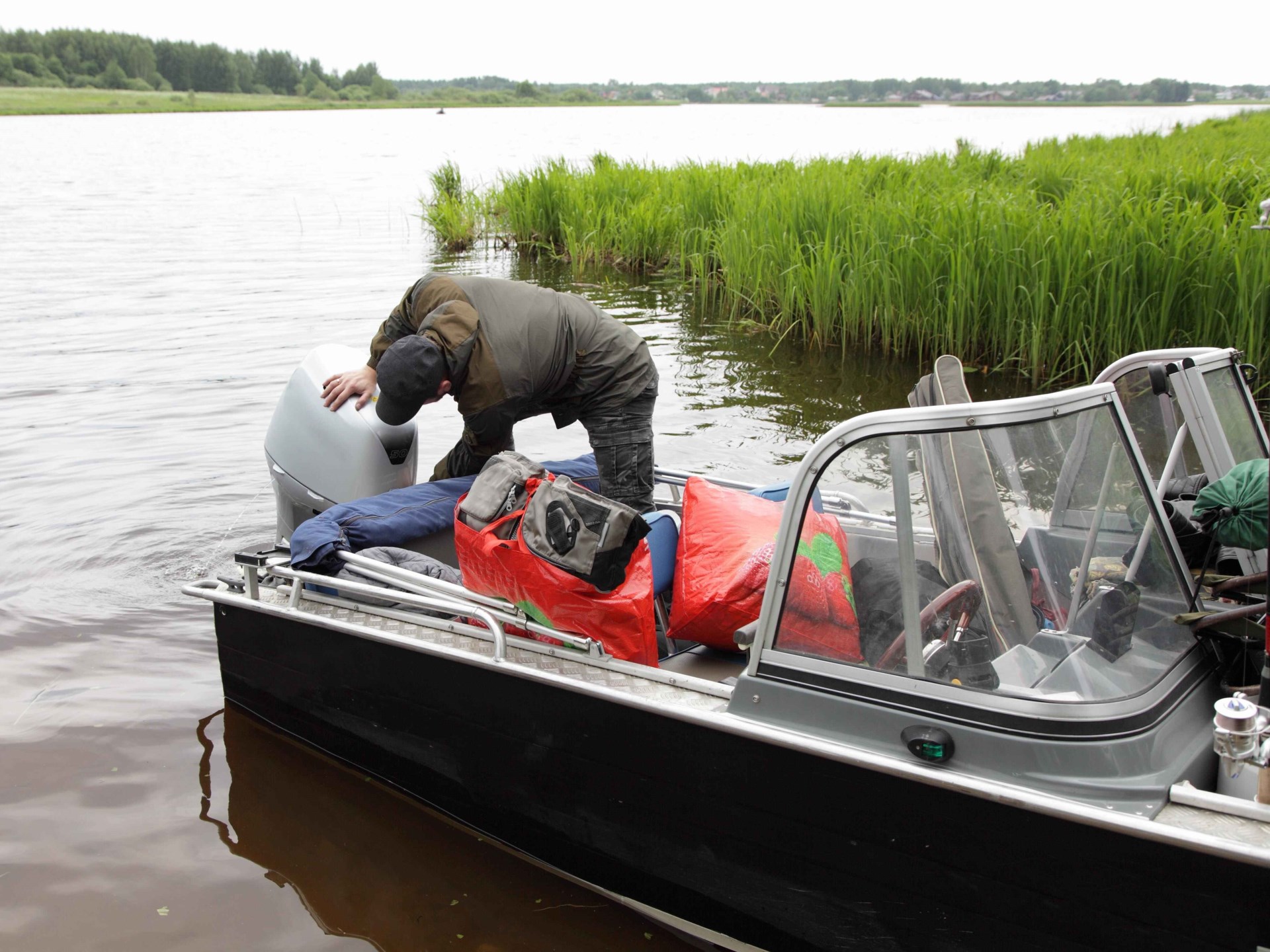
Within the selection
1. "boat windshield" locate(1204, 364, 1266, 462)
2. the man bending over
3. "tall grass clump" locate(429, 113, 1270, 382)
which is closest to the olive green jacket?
the man bending over

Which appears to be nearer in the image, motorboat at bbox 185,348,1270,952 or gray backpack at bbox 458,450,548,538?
motorboat at bbox 185,348,1270,952

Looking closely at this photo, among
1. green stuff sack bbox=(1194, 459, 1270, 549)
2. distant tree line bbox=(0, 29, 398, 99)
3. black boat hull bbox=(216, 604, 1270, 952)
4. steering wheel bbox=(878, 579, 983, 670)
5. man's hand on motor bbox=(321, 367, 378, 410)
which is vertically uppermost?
distant tree line bbox=(0, 29, 398, 99)

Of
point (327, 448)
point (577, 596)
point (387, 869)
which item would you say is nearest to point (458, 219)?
point (327, 448)

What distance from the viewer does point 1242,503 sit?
7.88 ft

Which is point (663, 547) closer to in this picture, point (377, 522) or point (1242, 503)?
point (377, 522)

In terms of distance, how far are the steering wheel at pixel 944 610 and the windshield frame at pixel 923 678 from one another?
3cm

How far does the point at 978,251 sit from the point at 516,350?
16.7ft

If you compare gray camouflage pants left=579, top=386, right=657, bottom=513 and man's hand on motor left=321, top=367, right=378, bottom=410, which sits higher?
man's hand on motor left=321, top=367, right=378, bottom=410

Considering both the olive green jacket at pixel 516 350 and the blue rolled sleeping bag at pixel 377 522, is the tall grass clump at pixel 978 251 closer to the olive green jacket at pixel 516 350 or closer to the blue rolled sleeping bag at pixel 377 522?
the olive green jacket at pixel 516 350

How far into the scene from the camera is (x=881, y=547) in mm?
2736

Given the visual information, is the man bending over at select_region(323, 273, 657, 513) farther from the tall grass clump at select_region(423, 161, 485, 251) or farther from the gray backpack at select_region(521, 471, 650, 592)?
the tall grass clump at select_region(423, 161, 485, 251)

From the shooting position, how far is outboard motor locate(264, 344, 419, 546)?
4328 mm

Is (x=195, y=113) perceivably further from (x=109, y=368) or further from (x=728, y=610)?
(x=728, y=610)

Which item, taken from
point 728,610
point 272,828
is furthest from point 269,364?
point 728,610
